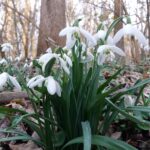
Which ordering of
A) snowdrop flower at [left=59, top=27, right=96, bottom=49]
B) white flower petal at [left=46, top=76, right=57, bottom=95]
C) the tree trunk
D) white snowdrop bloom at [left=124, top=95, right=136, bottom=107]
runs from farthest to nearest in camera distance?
the tree trunk → white snowdrop bloom at [left=124, top=95, right=136, bottom=107] → snowdrop flower at [left=59, top=27, right=96, bottom=49] → white flower petal at [left=46, top=76, right=57, bottom=95]

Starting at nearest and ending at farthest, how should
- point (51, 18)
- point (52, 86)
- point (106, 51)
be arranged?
point (52, 86) → point (106, 51) → point (51, 18)

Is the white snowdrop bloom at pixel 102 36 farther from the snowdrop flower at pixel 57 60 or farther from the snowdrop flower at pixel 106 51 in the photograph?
the snowdrop flower at pixel 57 60

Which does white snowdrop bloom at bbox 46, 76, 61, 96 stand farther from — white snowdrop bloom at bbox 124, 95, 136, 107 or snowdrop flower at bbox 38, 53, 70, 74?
white snowdrop bloom at bbox 124, 95, 136, 107

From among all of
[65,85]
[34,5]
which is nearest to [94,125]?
[65,85]

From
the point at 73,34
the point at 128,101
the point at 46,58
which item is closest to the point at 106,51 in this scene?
the point at 73,34

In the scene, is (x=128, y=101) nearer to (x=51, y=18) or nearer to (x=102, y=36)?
(x=102, y=36)

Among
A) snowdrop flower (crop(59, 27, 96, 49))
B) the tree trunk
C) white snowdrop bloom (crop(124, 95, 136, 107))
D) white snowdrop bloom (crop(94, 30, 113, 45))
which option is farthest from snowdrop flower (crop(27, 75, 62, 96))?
the tree trunk

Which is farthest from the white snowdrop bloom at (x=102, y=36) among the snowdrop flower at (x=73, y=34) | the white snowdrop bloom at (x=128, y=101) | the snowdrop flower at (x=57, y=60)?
the white snowdrop bloom at (x=128, y=101)

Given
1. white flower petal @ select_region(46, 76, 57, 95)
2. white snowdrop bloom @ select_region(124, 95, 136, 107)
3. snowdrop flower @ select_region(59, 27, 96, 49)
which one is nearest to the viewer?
white flower petal @ select_region(46, 76, 57, 95)

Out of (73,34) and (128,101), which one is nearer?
(73,34)
